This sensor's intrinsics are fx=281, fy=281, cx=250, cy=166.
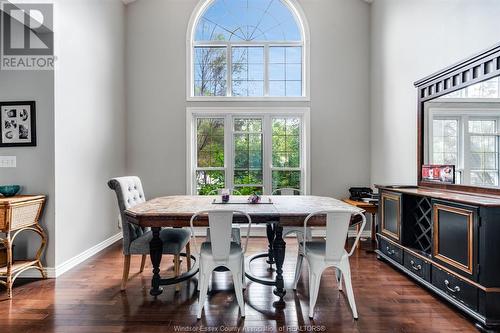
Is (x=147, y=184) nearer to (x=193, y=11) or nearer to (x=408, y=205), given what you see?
(x=193, y=11)

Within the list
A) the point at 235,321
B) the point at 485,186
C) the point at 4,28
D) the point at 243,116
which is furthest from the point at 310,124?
the point at 4,28

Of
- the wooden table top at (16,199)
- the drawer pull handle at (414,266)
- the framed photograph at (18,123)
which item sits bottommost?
the drawer pull handle at (414,266)

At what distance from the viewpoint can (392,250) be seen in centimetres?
311

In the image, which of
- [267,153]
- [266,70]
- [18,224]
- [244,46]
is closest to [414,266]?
[267,153]

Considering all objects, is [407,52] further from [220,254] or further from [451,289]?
[220,254]

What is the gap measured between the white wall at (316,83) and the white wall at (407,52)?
0.24 meters

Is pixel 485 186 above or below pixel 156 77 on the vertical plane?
below

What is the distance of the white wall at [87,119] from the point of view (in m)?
3.04

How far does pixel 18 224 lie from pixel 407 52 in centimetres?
466

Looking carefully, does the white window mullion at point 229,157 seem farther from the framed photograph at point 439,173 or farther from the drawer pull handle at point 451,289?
the drawer pull handle at point 451,289

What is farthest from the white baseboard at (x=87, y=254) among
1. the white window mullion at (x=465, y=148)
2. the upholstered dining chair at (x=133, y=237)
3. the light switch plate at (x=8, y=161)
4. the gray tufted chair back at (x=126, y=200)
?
the white window mullion at (x=465, y=148)

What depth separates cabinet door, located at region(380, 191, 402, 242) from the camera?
9.66 feet

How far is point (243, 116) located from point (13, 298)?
138 inches

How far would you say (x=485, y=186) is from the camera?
231 centimetres
